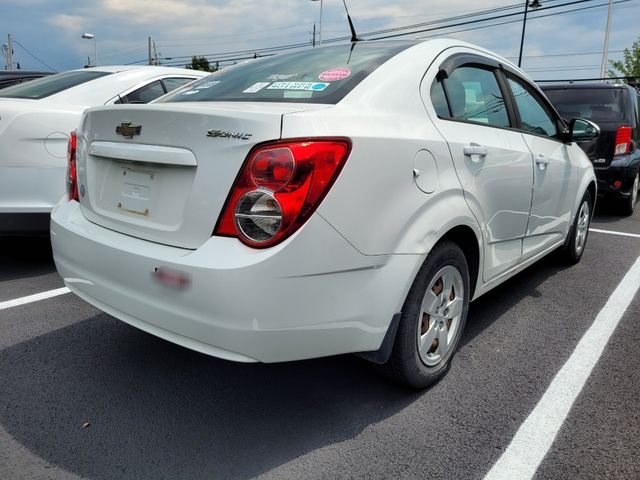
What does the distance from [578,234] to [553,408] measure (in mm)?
2708

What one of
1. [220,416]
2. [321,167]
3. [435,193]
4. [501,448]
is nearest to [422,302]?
[435,193]

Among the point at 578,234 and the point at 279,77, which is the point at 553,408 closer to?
the point at 279,77

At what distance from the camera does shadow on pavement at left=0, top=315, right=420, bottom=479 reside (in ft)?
6.95

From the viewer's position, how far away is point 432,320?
102 inches

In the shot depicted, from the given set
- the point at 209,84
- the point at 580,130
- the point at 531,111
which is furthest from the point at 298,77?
the point at 580,130

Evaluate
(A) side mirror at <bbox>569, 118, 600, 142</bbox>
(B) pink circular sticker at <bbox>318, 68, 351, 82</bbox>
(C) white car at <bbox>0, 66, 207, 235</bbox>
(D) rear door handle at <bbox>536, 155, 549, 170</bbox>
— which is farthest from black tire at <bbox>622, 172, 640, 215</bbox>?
(C) white car at <bbox>0, 66, 207, 235</bbox>

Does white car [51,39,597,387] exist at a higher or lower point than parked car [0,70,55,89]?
lower

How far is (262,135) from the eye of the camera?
76.2 inches

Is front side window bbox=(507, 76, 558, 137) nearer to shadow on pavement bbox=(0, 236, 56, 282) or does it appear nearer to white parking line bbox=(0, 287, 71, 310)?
white parking line bbox=(0, 287, 71, 310)

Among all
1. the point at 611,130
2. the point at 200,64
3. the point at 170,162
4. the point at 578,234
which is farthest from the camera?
the point at 200,64

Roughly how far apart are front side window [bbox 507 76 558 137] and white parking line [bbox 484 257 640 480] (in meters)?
1.32

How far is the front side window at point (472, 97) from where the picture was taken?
2.68 m

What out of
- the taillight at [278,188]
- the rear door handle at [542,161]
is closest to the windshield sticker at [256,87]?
the taillight at [278,188]

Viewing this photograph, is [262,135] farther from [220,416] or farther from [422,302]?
[220,416]
